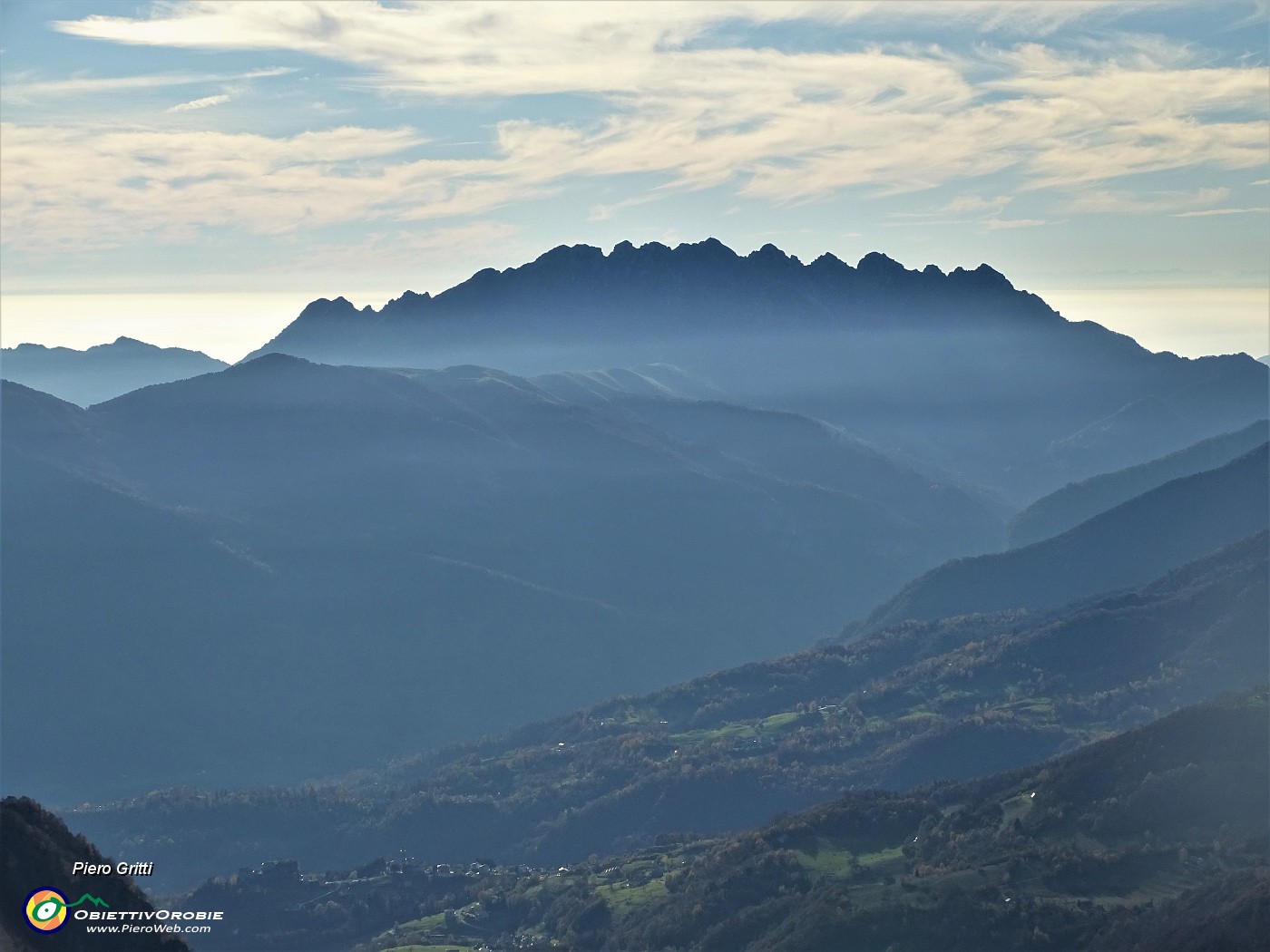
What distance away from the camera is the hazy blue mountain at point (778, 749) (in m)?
143

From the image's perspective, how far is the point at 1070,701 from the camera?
14800cm

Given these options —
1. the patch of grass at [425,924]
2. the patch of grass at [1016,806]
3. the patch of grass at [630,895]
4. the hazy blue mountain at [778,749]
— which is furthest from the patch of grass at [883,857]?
the hazy blue mountain at [778,749]

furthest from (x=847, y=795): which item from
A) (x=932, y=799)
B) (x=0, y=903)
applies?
(x=0, y=903)

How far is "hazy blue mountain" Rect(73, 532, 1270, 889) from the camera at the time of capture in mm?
143375

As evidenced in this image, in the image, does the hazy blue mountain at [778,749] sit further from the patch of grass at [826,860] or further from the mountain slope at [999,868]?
the patch of grass at [826,860]

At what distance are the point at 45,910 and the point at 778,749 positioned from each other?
114 meters

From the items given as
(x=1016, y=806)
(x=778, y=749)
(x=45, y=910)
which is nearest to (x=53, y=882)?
(x=45, y=910)

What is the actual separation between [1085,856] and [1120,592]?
330 ft

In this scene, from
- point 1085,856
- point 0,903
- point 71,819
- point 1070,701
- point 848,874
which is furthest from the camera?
point 71,819

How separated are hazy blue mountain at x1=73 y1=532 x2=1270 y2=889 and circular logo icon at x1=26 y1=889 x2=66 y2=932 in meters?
90.2

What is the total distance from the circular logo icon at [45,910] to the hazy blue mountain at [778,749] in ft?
296

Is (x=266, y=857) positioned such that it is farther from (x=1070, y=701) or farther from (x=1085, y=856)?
(x=1085, y=856)

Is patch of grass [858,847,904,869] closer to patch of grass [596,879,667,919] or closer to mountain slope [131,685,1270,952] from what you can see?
mountain slope [131,685,1270,952]

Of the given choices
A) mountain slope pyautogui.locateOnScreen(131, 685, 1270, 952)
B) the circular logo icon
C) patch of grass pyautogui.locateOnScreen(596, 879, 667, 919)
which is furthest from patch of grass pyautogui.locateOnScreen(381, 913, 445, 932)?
the circular logo icon
